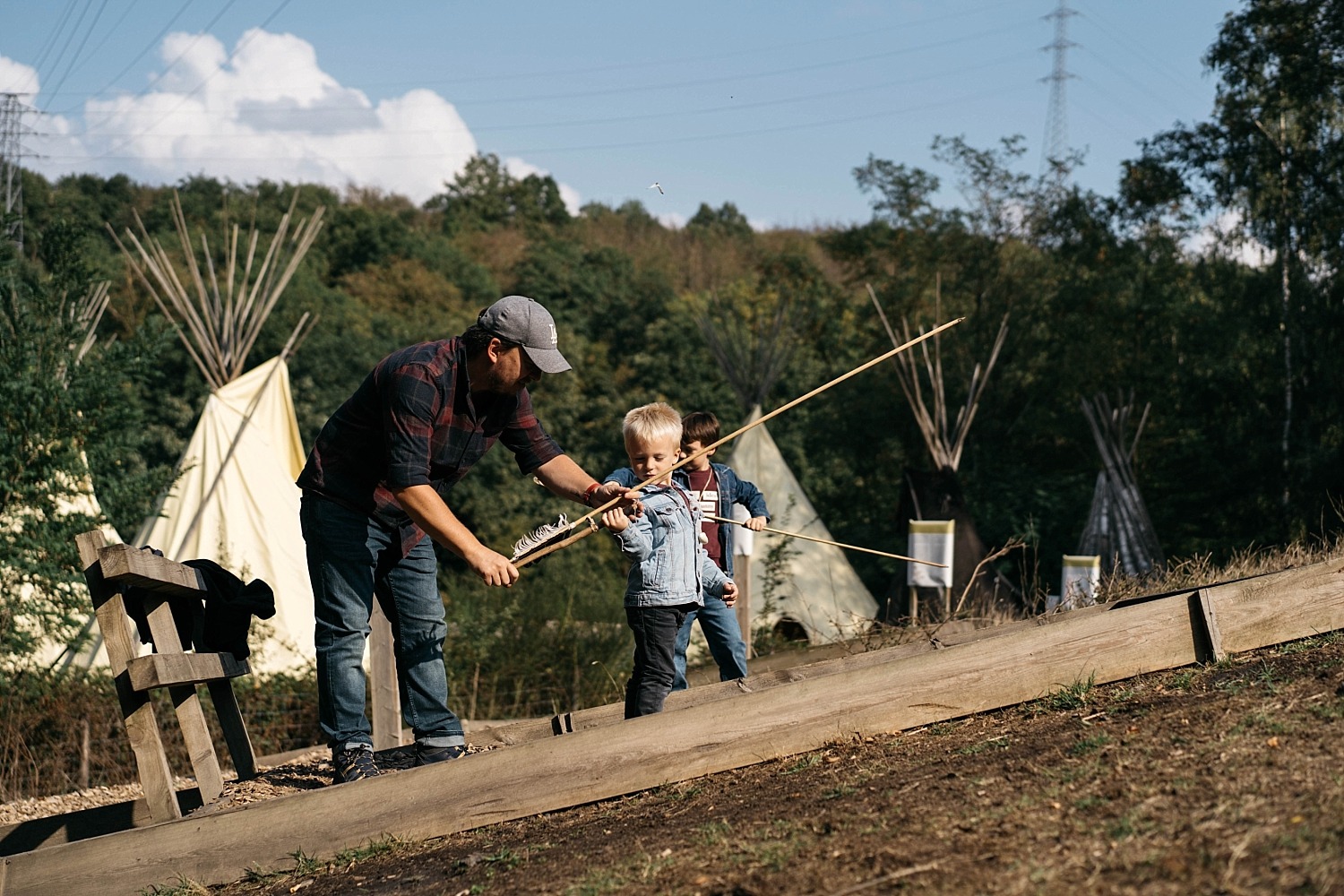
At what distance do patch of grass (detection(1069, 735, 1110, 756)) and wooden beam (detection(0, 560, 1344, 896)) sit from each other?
19.9 inches

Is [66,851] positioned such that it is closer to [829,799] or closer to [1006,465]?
[829,799]

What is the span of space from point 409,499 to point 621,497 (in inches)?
25.4

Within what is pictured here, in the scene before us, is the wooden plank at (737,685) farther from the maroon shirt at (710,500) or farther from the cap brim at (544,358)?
the cap brim at (544,358)

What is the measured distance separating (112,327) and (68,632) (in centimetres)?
2041

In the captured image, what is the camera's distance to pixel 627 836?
9.94ft

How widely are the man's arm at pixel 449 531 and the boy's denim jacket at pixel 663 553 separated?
548 millimetres

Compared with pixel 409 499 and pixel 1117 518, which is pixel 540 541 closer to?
pixel 409 499

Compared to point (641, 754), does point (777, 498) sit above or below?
above

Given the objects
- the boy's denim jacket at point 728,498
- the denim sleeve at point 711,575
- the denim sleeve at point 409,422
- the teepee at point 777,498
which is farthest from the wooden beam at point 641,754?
the teepee at point 777,498

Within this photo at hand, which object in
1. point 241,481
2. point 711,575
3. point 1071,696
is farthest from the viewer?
point 241,481

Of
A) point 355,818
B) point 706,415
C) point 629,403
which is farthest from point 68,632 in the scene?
point 629,403

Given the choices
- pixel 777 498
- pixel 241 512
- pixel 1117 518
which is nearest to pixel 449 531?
pixel 241 512

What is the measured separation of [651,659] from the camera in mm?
4043

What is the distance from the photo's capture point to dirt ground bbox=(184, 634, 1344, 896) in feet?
7.61
